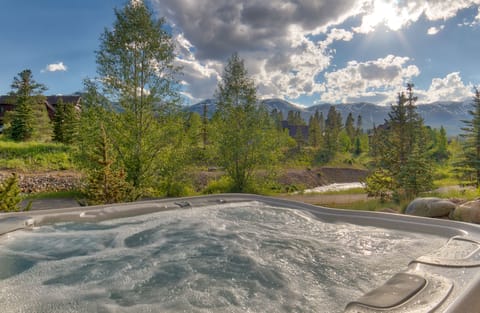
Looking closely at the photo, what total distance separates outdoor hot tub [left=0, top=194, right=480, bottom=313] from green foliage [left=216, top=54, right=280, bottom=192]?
176 inches

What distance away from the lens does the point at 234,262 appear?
2398 millimetres

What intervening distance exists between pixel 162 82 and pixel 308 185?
13.4m

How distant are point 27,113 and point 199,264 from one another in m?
18.1

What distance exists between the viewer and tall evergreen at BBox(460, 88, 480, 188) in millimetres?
11773

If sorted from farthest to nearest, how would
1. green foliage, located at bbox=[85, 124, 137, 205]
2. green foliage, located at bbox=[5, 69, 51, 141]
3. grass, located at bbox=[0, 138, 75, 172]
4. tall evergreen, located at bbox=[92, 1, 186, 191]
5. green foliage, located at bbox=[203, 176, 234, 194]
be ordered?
green foliage, located at bbox=[5, 69, 51, 141] < grass, located at bbox=[0, 138, 75, 172] < green foliage, located at bbox=[203, 176, 234, 194] < tall evergreen, located at bbox=[92, 1, 186, 191] < green foliage, located at bbox=[85, 124, 137, 205]

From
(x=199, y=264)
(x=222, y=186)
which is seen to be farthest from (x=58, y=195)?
(x=199, y=264)

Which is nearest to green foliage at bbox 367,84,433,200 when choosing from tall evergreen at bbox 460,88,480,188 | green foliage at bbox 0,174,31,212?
tall evergreen at bbox 460,88,480,188

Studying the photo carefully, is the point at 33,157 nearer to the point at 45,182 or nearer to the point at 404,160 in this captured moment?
the point at 45,182

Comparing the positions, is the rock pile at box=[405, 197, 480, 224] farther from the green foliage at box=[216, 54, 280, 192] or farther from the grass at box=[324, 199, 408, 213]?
the green foliage at box=[216, 54, 280, 192]

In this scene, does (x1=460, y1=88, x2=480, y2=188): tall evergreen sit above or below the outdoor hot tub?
above

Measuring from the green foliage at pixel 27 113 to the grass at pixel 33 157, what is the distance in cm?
289

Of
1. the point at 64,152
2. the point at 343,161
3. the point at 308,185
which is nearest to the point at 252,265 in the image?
the point at 64,152

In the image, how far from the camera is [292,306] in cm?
173

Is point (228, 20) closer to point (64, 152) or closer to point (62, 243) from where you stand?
point (62, 243)
